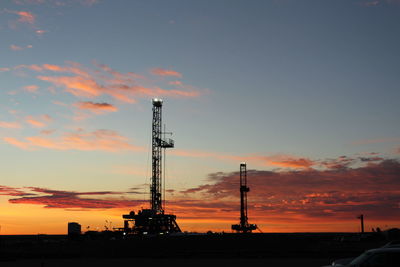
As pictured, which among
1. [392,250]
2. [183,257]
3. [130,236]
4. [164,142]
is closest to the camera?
[392,250]

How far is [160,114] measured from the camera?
112812 millimetres

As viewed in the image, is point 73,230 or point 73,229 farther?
point 73,229

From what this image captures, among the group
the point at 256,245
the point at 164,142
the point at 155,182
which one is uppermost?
the point at 164,142

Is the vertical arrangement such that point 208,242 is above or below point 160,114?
below

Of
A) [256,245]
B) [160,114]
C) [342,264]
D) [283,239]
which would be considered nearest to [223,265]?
[342,264]

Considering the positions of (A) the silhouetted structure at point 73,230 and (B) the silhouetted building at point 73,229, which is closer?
(A) the silhouetted structure at point 73,230

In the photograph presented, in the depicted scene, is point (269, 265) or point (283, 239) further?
point (283, 239)

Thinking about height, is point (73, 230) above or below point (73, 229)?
below

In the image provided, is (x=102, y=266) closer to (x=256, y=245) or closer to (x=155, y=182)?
(x=256, y=245)

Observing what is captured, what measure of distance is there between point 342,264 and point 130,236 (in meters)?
89.4

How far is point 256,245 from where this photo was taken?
8231cm

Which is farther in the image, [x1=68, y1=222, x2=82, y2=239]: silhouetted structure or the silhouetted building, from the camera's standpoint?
the silhouetted building

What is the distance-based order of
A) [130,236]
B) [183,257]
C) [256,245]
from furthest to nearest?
[130,236] → [256,245] → [183,257]

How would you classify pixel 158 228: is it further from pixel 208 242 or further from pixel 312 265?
pixel 312 265
